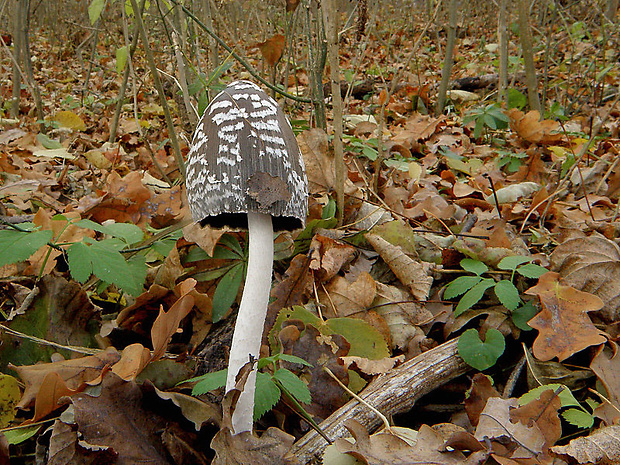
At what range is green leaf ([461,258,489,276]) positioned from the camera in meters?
2.35

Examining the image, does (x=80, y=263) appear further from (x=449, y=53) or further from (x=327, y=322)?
(x=449, y=53)

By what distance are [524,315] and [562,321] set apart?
154 mm

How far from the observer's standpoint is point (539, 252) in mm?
2812

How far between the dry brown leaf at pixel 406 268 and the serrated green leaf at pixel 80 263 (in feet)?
4.61

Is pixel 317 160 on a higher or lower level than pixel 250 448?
higher

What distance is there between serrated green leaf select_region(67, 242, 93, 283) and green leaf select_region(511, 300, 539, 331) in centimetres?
176

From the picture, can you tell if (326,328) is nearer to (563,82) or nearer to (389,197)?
(389,197)

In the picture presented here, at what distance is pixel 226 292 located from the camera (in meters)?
2.29

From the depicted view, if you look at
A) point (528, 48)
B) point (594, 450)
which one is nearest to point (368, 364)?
point (594, 450)

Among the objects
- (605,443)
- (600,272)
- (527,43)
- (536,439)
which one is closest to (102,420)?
(536,439)

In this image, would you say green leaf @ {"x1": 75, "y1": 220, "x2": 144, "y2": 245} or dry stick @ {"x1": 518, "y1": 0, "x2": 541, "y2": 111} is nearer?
green leaf @ {"x1": 75, "y1": 220, "x2": 144, "y2": 245}

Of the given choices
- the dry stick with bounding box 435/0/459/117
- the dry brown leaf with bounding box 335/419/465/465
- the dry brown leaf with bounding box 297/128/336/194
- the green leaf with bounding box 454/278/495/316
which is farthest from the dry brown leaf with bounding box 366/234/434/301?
the dry stick with bounding box 435/0/459/117

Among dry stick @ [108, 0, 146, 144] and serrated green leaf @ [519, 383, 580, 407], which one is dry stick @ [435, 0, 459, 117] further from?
serrated green leaf @ [519, 383, 580, 407]

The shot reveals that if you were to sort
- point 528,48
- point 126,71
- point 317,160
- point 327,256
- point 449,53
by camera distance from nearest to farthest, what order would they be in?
point 327,256 → point 317,160 → point 126,71 → point 528,48 → point 449,53
